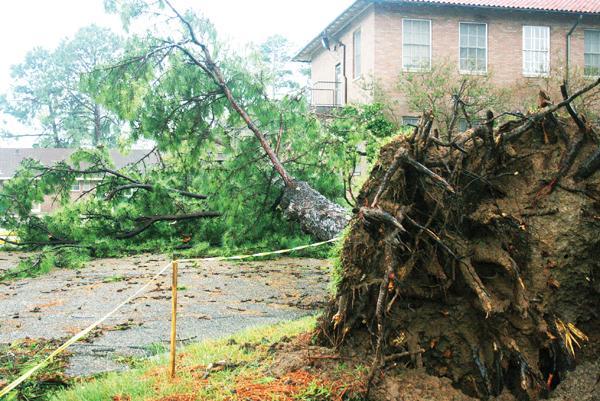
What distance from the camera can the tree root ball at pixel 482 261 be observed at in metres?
3.53

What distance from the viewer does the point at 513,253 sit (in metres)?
3.71

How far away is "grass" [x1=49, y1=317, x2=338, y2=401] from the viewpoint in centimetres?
352

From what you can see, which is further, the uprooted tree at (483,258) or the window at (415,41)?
the window at (415,41)

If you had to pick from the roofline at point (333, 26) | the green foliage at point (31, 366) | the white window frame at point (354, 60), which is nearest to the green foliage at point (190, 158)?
the green foliage at point (31, 366)

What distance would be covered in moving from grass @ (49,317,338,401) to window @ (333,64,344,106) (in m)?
21.4

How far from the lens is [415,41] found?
22047 millimetres

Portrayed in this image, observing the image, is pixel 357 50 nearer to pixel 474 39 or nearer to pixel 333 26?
pixel 333 26

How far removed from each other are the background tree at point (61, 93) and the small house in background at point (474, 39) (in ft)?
104

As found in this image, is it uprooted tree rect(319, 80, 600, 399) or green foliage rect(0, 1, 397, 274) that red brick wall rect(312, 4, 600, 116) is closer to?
green foliage rect(0, 1, 397, 274)

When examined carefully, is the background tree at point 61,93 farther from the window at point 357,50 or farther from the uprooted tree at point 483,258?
the uprooted tree at point 483,258

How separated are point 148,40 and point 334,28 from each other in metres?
15.8

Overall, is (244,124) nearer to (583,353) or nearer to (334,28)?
(583,353)

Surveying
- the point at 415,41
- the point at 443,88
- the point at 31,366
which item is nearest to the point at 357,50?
the point at 415,41

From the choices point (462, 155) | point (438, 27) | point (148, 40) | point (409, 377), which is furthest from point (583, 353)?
point (438, 27)
